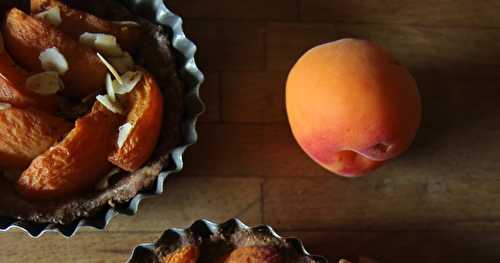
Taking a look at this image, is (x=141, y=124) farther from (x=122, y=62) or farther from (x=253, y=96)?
(x=253, y=96)

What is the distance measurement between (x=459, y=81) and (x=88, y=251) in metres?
0.59

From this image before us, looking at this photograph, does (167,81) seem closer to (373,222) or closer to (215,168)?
(215,168)

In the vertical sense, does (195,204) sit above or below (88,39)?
below

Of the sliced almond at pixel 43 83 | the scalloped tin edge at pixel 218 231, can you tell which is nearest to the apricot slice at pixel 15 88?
the sliced almond at pixel 43 83

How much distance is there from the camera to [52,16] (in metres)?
0.83

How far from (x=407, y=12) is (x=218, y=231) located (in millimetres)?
441

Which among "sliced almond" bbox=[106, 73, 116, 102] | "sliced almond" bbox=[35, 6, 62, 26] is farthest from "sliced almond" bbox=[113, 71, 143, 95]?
"sliced almond" bbox=[35, 6, 62, 26]

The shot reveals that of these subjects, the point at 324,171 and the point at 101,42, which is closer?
the point at 101,42

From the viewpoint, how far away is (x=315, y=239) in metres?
0.91

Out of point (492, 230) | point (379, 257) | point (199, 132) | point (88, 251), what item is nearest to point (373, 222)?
point (379, 257)

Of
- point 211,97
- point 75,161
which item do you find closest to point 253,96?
point 211,97

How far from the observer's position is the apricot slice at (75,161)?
772 mm

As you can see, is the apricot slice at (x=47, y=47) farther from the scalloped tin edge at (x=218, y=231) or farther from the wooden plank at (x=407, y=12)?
the wooden plank at (x=407, y=12)

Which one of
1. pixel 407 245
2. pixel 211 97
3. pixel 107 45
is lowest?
pixel 407 245
